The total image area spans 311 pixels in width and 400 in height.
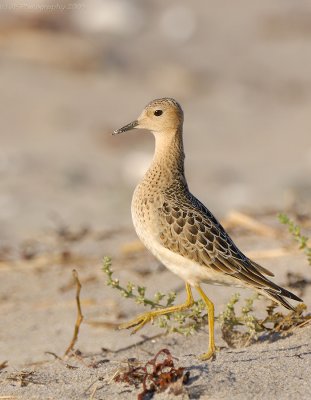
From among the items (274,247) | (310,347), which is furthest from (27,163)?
(310,347)

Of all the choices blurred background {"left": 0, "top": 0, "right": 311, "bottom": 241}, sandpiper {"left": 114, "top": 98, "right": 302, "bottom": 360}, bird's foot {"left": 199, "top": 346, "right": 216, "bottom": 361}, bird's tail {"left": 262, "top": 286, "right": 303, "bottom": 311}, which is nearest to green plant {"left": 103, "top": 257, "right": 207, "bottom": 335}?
sandpiper {"left": 114, "top": 98, "right": 302, "bottom": 360}

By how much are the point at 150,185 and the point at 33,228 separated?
3749 millimetres

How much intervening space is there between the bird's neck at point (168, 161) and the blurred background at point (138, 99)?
10.8 feet

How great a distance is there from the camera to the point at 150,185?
478 cm

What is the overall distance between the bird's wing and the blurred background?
3.69 meters

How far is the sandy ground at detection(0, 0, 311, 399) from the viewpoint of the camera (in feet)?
14.0

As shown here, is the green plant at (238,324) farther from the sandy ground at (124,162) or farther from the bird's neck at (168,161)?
the bird's neck at (168,161)

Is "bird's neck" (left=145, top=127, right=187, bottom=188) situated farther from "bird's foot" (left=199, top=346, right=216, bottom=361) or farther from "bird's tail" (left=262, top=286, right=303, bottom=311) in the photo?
"bird's foot" (left=199, top=346, right=216, bottom=361)

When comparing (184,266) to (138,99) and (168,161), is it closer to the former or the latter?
(168,161)

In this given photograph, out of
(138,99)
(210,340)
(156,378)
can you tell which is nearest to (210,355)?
(210,340)

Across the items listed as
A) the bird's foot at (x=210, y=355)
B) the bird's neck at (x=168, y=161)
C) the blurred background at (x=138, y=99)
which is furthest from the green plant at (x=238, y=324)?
the blurred background at (x=138, y=99)

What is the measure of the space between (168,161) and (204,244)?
26.0 inches

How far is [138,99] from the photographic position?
41.4 ft

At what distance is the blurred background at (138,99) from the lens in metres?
9.77
